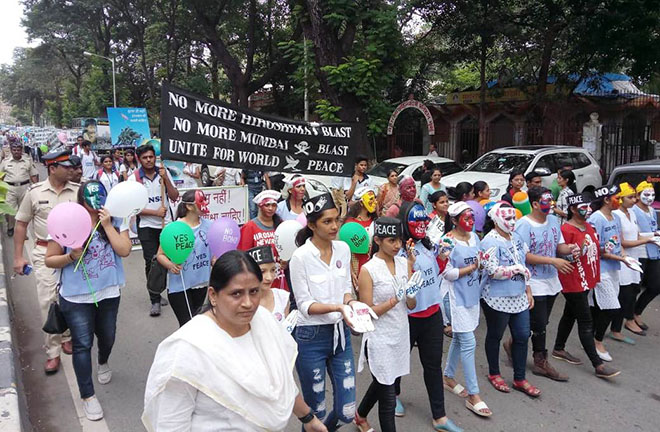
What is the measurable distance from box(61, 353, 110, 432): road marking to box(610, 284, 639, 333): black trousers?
491cm

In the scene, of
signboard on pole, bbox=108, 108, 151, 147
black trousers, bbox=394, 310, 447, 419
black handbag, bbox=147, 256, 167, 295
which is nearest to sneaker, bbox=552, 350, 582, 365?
black trousers, bbox=394, 310, 447, 419

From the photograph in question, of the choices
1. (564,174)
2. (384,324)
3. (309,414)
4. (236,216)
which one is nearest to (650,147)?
(564,174)

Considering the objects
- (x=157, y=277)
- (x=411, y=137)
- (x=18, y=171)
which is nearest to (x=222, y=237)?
(x=157, y=277)

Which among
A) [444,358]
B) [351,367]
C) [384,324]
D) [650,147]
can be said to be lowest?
[444,358]

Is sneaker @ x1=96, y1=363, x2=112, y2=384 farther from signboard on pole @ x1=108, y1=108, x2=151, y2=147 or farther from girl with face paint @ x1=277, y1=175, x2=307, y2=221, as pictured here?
signboard on pole @ x1=108, y1=108, x2=151, y2=147

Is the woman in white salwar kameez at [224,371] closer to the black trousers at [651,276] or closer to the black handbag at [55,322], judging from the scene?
the black handbag at [55,322]

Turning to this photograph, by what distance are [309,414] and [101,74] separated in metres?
38.2

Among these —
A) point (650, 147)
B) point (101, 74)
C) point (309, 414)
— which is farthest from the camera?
point (101, 74)

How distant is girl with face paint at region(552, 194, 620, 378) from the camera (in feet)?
15.9

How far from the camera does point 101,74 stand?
3597 centimetres

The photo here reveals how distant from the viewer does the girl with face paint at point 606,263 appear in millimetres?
5175

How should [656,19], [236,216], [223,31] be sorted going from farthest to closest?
[223,31]
[656,19]
[236,216]

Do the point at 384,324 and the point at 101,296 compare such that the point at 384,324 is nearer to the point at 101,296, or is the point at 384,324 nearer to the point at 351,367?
the point at 351,367

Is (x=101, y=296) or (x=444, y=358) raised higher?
(x=101, y=296)
